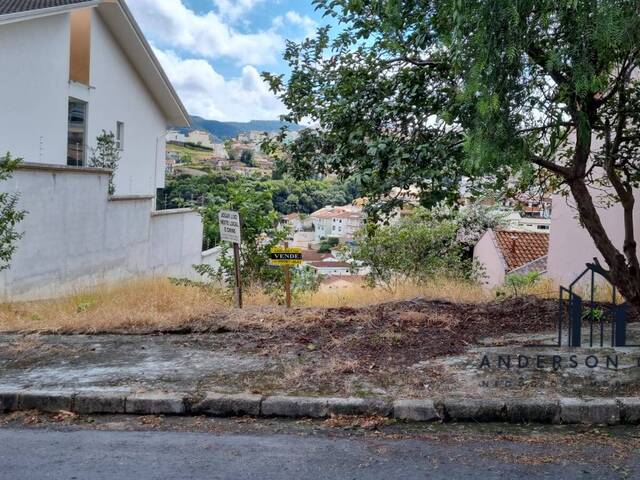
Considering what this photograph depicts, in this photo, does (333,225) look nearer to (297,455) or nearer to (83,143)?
(83,143)

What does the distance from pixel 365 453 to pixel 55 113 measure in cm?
1495

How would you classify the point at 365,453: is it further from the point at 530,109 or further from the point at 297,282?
the point at 297,282

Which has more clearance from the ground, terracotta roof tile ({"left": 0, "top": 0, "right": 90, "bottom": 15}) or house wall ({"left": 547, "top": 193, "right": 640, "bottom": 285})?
terracotta roof tile ({"left": 0, "top": 0, "right": 90, "bottom": 15})

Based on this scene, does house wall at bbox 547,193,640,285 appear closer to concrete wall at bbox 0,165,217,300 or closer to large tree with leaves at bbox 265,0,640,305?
large tree with leaves at bbox 265,0,640,305

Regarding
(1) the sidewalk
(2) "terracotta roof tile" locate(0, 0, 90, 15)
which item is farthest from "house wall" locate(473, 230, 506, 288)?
(1) the sidewalk

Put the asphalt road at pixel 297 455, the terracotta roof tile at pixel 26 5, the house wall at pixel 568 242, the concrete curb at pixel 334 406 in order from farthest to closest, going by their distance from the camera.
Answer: the terracotta roof tile at pixel 26 5
the house wall at pixel 568 242
the concrete curb at pixel 334 406
the asphalt road at pixel 297 455

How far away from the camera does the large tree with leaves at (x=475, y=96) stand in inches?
188

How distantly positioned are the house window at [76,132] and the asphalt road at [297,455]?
46.3 ft

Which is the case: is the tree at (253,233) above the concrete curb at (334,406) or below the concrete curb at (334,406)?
above

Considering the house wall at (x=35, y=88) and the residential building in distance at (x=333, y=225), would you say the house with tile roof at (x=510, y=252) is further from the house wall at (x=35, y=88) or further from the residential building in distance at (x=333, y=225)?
the house wall at (x=35, y=88)

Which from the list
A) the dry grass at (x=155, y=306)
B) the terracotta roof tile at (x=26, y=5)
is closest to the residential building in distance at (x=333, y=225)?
the dry grass at (x=155, y=306)

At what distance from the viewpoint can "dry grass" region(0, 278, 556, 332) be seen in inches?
280

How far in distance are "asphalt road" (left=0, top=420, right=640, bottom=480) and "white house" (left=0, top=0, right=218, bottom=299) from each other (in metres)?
6.30

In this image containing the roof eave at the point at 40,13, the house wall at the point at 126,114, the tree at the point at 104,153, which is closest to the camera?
the roof eave at the point at 40,13
